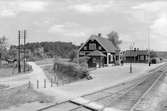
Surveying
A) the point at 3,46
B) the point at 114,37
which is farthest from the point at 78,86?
the point at 114,37

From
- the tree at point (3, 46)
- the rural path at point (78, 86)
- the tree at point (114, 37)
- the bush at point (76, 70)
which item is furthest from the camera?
the tree at point (114, 37)

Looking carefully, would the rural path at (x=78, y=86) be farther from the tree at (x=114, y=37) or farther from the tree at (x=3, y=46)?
the tree at (x=114, y=37)

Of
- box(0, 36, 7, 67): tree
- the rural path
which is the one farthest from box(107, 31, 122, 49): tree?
the rural path

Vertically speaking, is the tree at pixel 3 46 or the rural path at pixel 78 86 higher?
the tree at pixel 3 46

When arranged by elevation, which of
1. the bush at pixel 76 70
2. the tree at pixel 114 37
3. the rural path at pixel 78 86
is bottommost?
the rural path at pixel 78 86

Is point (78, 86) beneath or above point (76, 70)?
beneath

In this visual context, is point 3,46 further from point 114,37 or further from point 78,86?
point 78,86

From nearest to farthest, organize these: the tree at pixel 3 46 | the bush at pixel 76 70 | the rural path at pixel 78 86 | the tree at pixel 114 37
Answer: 1. the rural path at pixel 78 86
2. the bush at pixel 76 70
3. the tree at pixel 3 46
4. the tree at pixel 114 37

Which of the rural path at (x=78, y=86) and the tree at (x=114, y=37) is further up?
the tree at (x=114, y=37)

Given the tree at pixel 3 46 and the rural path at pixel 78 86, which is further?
the tree at pixel 3 46

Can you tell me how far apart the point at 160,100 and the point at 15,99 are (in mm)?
9836

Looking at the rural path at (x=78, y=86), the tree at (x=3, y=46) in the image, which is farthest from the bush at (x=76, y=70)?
the tree at (x=3, y=46)

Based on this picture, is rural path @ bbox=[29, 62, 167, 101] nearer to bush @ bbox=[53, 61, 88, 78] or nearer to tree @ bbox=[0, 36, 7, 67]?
bush @ bbox=[53, 61, 88, 78]

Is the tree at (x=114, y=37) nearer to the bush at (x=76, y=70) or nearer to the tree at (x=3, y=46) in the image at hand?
the tree at (x=3, y=46)
